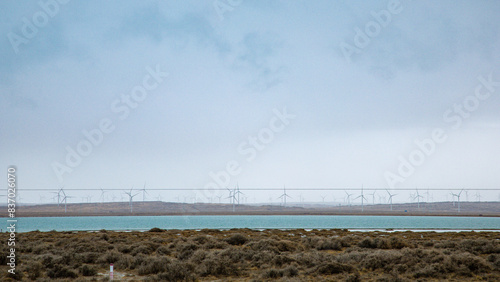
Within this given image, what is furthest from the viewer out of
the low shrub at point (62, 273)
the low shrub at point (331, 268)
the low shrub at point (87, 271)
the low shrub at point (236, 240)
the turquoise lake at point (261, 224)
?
the turquoise lake at point (261, 224)

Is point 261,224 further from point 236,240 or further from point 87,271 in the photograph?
point 87,271

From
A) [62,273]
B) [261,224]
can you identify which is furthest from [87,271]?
[261,224]

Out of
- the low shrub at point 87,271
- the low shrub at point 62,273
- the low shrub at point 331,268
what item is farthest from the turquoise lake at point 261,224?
the low shrub at point 62,273

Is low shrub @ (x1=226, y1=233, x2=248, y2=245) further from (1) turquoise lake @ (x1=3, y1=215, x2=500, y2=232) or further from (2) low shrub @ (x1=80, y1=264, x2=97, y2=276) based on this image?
(1) turquoise lake @ (x1=3, y1=215, x2=500, y2=232)

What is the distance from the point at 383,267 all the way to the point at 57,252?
68.9 ft

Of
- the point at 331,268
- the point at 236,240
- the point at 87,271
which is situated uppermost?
the point at 87,271

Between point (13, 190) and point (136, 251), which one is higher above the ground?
point (13, 190)

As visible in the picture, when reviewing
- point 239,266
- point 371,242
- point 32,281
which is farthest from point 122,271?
point 371,242

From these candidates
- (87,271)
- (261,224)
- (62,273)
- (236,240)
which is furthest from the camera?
(261,224)

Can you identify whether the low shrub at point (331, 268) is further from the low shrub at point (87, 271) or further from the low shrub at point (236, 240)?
the low shrub at point (236, 240)

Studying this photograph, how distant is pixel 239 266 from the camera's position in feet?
71.7

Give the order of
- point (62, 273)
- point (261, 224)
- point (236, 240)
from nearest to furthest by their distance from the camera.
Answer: point (62, 273), point (236, 240), point (261, 224)

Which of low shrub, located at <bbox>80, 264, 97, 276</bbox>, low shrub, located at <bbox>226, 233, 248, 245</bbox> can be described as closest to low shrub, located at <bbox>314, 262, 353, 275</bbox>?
low shrub, located at <bbox>80, 264, 97, 276</bbox>

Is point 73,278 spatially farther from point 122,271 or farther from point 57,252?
point 57,252
